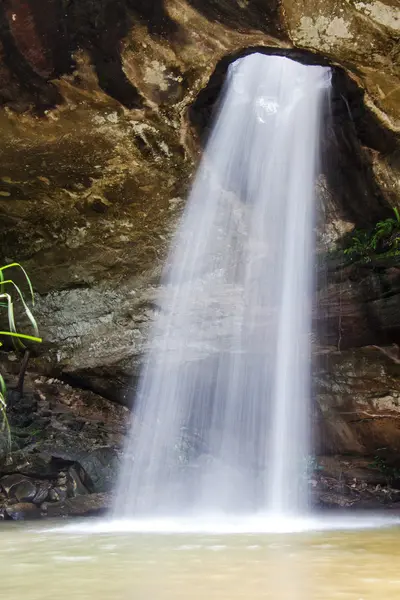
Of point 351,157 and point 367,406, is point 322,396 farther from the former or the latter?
point 351,157

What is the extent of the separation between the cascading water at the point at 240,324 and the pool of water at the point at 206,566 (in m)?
3.99

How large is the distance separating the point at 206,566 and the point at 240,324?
19.6 feet

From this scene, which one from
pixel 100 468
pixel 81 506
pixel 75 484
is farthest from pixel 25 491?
pixel 100 468

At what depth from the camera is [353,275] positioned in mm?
7887

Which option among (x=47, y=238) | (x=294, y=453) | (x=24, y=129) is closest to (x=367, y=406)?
(x=294, y=453)

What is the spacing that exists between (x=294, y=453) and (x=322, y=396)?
1.23 m

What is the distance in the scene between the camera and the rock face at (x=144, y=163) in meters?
5.46

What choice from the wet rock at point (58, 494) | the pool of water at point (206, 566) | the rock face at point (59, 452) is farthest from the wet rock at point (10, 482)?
the pool of water at point (206, 566)

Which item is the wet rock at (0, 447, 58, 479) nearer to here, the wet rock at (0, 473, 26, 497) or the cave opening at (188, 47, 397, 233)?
the wet rock at (0, 473, 26, 497)

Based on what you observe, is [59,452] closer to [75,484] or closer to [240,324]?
[75,484]

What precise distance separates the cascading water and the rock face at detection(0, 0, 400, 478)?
34 centimetres

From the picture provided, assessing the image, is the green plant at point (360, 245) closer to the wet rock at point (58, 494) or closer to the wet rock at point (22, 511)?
the wet rock at point (58, 494)

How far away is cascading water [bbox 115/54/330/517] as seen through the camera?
8.16 m

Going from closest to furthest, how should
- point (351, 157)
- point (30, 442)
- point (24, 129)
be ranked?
1. point (24, 129)
2. point (351, 157)
3. point (30, 442)
